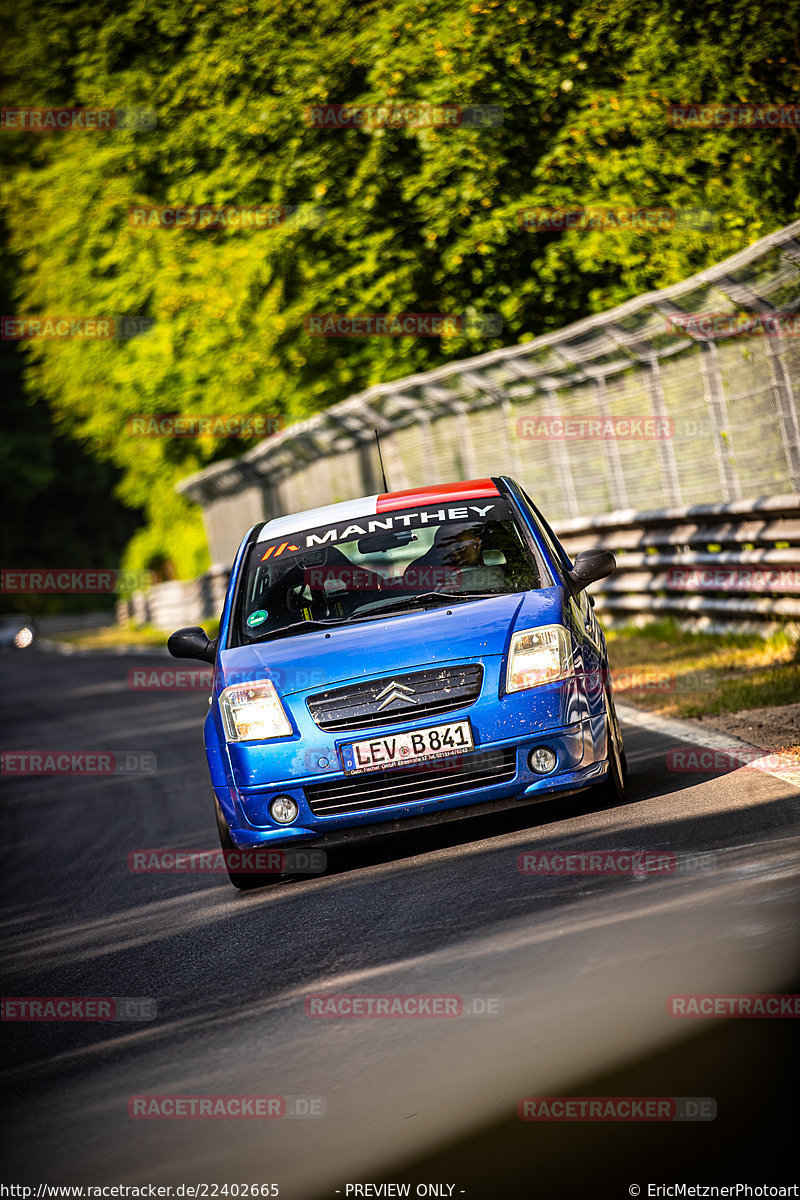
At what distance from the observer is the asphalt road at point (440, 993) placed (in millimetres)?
3977

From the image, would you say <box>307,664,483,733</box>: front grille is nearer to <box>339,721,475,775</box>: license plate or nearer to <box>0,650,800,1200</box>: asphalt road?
<box>339,721,475,775</box>: license plate

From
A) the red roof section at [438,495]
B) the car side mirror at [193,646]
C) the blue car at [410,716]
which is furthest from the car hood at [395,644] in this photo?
the red roof section at [438,495]

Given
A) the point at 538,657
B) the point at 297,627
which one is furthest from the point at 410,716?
the point at 297,627

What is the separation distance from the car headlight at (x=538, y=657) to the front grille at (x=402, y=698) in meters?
0.16

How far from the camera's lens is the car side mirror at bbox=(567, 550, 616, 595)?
7926mm

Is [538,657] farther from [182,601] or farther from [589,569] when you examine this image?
[182,601]

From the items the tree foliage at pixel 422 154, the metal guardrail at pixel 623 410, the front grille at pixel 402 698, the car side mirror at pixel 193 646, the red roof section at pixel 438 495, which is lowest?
the front grille at pixel 402 698

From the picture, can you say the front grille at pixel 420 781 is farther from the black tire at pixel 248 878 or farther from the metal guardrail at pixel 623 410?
the metal guardrail at pixel 623 410

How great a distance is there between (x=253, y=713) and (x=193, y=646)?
947 mm

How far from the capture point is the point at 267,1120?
4.44m

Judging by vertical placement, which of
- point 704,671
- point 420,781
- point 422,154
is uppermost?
point 422,154

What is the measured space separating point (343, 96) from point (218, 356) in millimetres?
9778

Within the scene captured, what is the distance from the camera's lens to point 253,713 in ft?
24.1

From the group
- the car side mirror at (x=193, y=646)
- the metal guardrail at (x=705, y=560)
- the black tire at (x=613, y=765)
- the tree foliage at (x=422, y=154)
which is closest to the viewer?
the black tire at (x=613, y=765)
